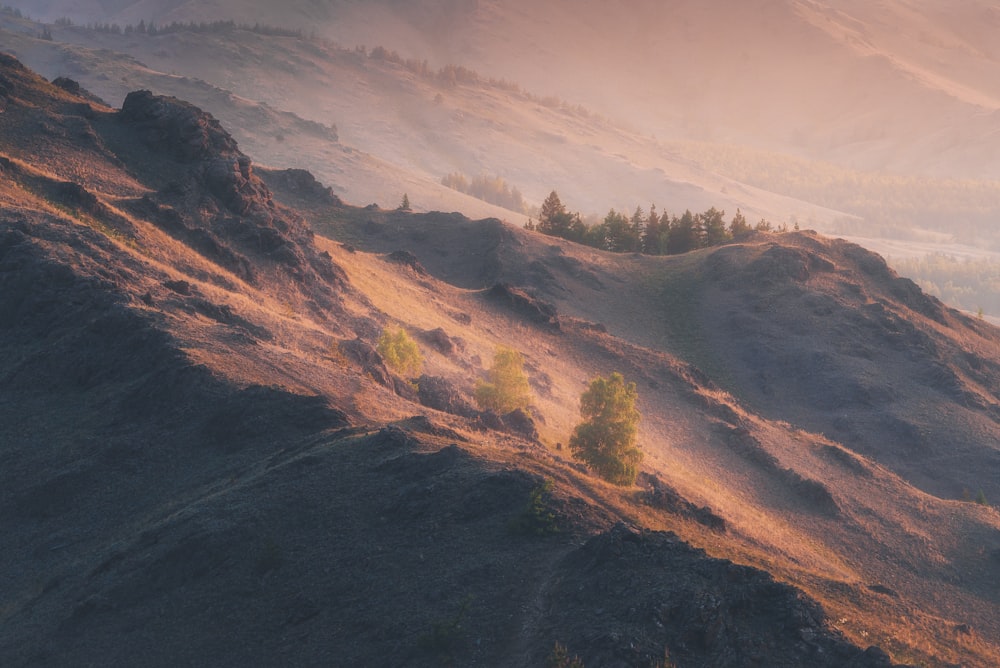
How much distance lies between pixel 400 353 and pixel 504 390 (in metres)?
8.80

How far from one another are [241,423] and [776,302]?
81514 millimetres

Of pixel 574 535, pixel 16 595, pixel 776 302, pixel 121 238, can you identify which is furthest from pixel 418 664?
pixel 776 302

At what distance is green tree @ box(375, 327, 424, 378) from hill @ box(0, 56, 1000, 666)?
1.46m

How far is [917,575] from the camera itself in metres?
57.4

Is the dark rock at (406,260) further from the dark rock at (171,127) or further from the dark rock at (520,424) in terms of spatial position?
the dark rock at (520,424)

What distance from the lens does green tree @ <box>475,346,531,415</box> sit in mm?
61938

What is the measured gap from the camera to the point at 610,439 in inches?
2080

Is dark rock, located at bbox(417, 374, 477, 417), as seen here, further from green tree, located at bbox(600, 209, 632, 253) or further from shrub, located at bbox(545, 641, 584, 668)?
green tree, located at bbox(600, 209, 632, 253)

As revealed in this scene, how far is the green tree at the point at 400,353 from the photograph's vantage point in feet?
195

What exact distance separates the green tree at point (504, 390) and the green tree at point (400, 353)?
5543mm

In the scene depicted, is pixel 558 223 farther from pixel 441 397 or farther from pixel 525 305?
pixel 441 397

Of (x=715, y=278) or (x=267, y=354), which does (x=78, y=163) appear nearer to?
(x=267, y=354)

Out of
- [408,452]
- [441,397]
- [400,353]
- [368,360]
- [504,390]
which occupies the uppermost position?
[408,452]

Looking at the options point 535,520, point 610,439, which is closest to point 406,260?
point 610,439
